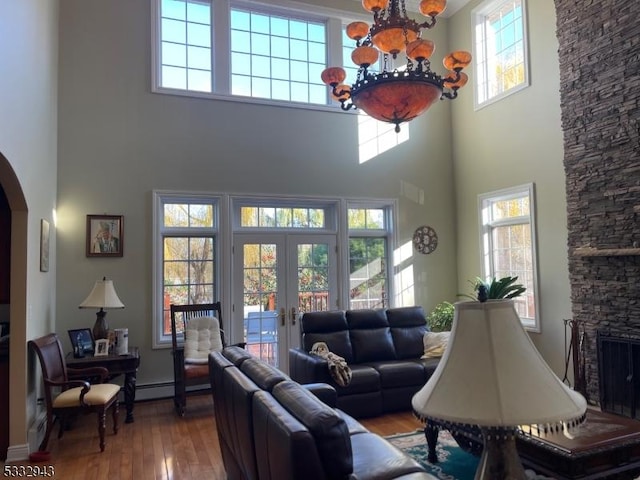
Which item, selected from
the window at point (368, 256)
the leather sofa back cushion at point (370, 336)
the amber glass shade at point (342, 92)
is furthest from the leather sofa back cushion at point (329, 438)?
the window at point (368, 256)

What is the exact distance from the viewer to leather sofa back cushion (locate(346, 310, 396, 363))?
5238mm

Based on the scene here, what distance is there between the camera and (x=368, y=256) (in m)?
7.11

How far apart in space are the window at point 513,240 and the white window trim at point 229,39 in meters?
2.47

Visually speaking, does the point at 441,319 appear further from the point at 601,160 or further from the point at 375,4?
the point at 375,4

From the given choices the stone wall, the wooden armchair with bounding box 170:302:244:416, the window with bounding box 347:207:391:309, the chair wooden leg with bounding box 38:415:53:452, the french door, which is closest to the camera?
the chair wooden leg with bounding box 38:415:53:452

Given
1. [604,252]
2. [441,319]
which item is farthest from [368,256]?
[604,252]

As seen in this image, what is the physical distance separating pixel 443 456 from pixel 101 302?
3677 mm

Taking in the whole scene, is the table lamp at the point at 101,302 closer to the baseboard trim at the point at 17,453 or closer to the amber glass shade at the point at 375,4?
the baseboard trim at the point at 17,453

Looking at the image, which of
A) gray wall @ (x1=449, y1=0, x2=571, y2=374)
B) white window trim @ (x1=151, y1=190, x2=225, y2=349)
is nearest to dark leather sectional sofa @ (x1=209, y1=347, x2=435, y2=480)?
white window trim @ (x1=151, y1=190, x2=225, y2=349)

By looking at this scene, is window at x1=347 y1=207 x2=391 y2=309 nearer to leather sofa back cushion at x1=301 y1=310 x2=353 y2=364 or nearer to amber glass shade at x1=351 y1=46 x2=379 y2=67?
leather sofa back cushion at x1=301 y1=310 x2=353 y2=364

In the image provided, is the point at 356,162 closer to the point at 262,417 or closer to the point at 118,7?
the point at 118,7

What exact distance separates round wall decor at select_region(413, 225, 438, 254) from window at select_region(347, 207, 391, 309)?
1.50ft

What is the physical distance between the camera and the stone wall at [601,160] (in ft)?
15.4

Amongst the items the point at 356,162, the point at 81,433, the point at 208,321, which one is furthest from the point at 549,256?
the point at 81,433
